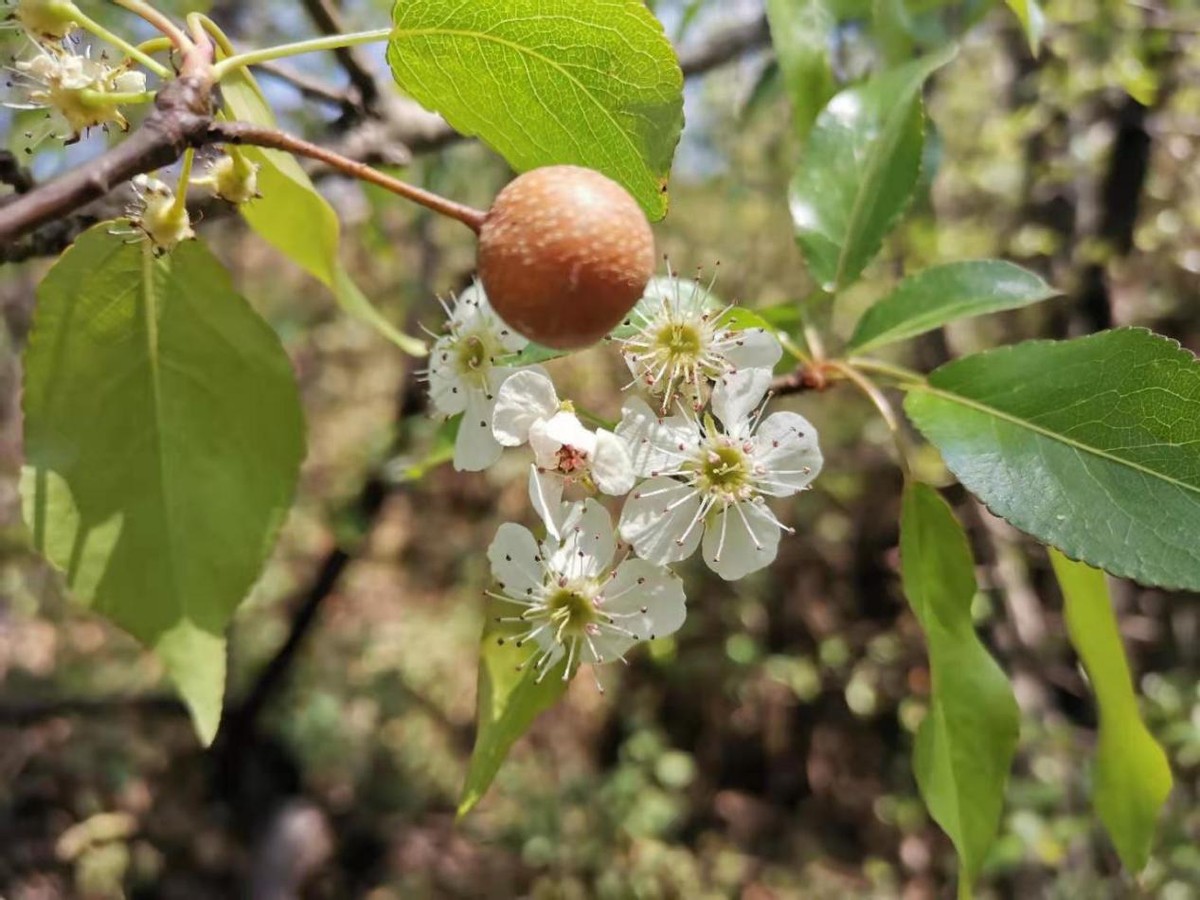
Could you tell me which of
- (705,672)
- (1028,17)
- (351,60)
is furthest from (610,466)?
(705,672)

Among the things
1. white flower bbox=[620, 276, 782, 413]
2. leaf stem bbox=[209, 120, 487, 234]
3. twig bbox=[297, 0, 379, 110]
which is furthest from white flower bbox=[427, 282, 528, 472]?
twig bbox=[297, 0, 379, 110]

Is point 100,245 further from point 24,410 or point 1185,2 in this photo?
point 1185,2

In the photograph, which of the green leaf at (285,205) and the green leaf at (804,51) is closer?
the green leaf at (285,205)

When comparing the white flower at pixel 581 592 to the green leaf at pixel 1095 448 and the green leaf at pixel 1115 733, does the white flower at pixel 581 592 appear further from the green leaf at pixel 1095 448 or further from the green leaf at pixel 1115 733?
the green leaf at pixel 1115 733

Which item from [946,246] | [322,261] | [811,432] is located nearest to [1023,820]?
[946,246]

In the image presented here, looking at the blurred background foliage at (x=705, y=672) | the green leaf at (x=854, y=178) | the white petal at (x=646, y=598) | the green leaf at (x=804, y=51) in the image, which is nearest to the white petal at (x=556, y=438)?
the white petal at (x=646, y=598)

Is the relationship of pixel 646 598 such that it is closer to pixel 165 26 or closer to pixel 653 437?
pixel 653 437

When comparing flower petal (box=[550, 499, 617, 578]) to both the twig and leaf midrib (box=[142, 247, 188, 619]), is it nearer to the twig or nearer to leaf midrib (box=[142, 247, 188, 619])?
leaf midrib (box=[142, 247, 188, 619])
